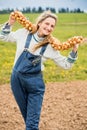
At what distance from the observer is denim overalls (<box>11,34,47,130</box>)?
19.1 ft

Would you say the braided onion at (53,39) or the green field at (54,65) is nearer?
the braided onion at (53,39)

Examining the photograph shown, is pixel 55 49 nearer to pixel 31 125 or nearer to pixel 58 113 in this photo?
pixel 31 125

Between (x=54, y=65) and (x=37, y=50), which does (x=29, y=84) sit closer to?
(x=37, y=50)

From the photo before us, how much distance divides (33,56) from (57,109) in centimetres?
328

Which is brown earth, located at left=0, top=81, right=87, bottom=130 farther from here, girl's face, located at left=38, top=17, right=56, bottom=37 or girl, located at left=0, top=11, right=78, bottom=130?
girl's face, located at left=38, top=17, right=56, bottom=37

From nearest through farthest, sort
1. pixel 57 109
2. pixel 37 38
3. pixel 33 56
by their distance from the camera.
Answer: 1. pixel 33 56
2. pixel 37 38
3. pixel 57 109

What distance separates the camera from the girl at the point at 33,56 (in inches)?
230

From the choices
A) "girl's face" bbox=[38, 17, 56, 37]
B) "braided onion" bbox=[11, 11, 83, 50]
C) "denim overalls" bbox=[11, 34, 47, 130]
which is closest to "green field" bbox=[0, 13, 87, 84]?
"braided onion" bbox=[11, 11, 83, 50]

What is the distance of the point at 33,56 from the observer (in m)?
5.84

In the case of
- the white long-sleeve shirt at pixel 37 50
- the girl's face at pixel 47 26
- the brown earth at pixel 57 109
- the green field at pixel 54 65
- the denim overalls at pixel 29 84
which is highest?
the girl's face at pixel 47 26

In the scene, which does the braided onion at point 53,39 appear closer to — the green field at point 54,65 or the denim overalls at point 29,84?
the denim overalls at point 29,84

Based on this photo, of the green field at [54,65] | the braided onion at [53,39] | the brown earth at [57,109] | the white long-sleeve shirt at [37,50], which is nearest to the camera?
the braided onion at [53,39]

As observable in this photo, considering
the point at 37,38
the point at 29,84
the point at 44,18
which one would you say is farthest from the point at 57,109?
the point at 44,18

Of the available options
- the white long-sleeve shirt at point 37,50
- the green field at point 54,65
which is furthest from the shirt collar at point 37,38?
the green field at point 54,65
